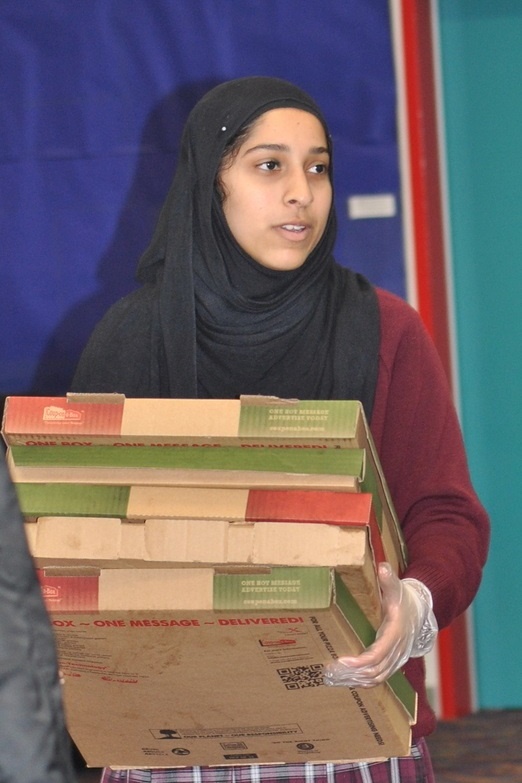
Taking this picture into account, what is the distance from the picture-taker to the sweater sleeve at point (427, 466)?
1.46m

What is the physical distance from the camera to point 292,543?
1172mm

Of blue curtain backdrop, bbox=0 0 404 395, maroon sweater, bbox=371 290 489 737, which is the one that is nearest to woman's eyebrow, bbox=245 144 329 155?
maroon sweater, bbox=371 290 489 737

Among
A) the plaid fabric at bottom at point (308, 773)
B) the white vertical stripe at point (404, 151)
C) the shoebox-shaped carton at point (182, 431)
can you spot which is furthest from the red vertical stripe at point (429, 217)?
the shoebox-shaped carton at point (182, 431)

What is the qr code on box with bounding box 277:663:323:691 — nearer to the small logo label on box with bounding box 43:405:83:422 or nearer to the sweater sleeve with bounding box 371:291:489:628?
the sweater sleeve with bounding box 371:291:489:628

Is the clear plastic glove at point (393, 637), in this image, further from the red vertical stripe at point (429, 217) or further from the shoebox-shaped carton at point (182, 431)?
the red vertical stripe at point (429, 217)

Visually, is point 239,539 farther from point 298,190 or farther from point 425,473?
point 298,190

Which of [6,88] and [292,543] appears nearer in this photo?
[292,543]

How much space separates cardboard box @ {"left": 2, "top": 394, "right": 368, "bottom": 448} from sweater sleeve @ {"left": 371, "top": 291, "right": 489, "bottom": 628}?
0.28 meters

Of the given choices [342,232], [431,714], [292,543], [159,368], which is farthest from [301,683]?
[342,232]

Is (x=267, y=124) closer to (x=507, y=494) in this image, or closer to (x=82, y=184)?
(x=82, y=184)

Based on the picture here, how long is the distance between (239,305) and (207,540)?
1.78ft

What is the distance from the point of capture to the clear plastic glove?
48.1 inches

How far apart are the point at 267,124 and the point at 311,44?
1.75 metres

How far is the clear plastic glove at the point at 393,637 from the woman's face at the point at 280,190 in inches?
19.3
